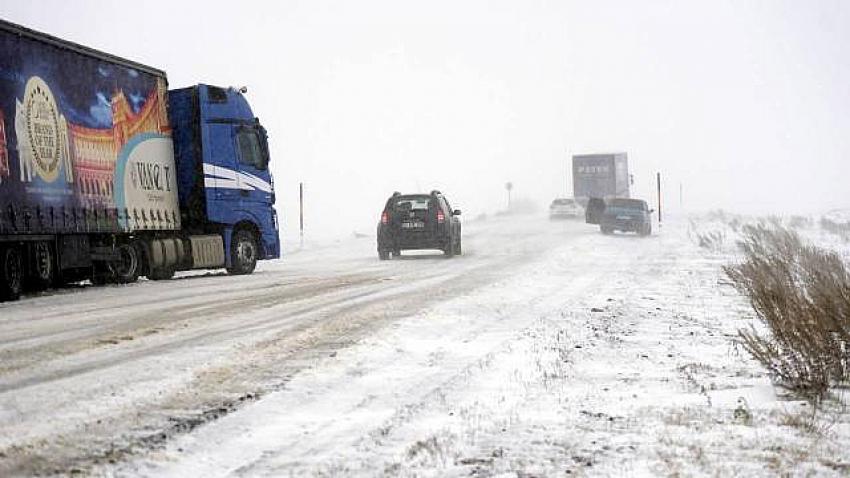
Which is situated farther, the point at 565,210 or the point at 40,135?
the point at 565,210

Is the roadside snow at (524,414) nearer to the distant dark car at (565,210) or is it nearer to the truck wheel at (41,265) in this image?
the truck wheel at (41,265)

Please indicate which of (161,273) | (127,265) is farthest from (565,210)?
(127,265)

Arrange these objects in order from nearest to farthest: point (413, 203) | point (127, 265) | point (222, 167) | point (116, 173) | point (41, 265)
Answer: point (41, 265) < point (116, 173) < point (127, 265) < point (222, 167) < point (413, 203)

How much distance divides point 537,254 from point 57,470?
15.9m

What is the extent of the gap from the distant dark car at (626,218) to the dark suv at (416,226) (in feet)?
38.3

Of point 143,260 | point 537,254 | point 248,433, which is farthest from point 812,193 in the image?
point 248,433

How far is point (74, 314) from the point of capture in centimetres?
817

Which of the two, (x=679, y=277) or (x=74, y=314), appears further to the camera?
(x=679, y=277)

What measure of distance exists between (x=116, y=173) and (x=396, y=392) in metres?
10.0

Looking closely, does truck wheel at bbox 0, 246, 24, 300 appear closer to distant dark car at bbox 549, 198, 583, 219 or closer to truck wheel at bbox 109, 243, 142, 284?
truck wheel at bbox 109, 243, 142, 284

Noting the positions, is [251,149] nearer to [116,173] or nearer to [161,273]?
[161,273]

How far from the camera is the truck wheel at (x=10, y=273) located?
1043cm

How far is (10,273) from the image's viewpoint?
34.6ft

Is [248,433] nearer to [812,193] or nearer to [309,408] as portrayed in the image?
[309,408]
